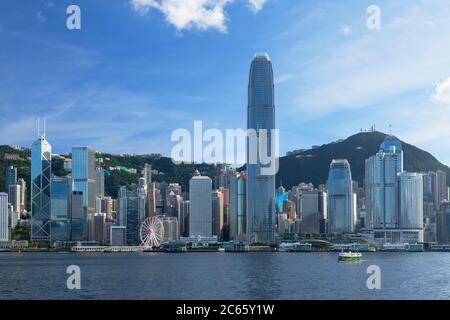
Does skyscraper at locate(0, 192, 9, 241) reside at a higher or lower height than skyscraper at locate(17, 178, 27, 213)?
lower

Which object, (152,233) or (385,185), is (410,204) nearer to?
(385,185)

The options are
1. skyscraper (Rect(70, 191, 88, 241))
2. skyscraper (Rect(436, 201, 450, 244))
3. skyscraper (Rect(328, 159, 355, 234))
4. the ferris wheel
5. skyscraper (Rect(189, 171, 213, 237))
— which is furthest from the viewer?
skyscraper (Rect(328, 159, 355, 234))

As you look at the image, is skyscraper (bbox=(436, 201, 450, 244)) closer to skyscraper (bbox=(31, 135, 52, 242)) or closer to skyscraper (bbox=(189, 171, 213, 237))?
skyscraper (bbox=(189, 171, 213, 237))

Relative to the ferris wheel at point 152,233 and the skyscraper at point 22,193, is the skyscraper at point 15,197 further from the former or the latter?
the ferris wheel at point 152,233

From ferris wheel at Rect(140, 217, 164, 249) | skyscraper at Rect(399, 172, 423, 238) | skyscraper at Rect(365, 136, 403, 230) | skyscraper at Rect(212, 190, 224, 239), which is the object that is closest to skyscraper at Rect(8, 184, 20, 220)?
ferris wheel at Rect(140, 217, 164, 249)

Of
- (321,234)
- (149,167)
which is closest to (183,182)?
(149,167)

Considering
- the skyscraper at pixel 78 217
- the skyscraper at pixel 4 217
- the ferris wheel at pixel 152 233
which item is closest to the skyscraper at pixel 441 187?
the ferris wheel at pixel 152 233
